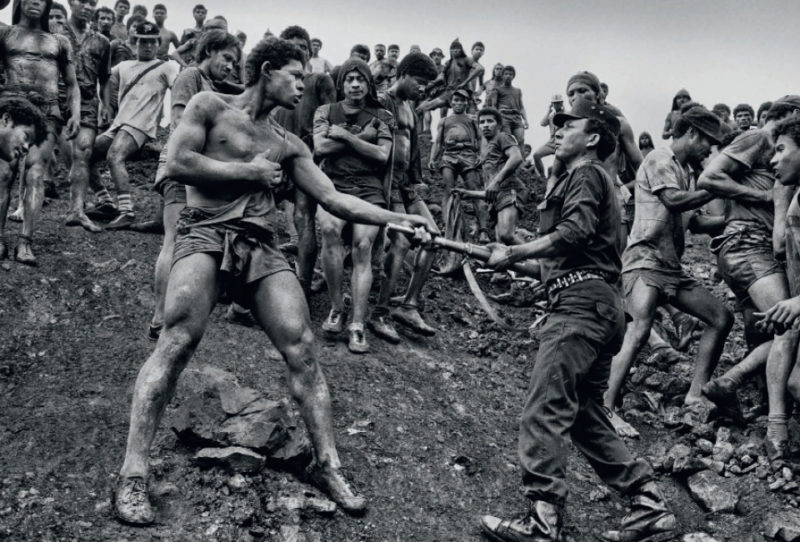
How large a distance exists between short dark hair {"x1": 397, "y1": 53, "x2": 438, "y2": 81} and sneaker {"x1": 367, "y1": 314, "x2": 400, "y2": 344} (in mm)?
2442

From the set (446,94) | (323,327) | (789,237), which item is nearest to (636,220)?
(789,237)

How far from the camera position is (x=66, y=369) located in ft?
19.5

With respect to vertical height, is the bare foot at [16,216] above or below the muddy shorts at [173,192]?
below

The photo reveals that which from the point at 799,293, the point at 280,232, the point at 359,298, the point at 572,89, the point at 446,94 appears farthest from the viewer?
the point at 446,94

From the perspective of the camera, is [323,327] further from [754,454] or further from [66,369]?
[754,454]

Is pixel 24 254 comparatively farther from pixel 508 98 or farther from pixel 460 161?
pixel 508 98

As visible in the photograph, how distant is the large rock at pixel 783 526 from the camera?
4.99 m

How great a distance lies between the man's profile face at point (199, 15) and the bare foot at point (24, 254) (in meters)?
7.65

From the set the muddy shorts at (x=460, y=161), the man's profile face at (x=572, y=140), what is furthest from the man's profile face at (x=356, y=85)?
the muddy shorts at (x=460, y=161)

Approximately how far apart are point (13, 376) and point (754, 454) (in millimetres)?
5194

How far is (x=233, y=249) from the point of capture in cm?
458

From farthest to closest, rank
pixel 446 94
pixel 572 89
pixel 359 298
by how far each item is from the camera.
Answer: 1. pixel 446 94
2. pixel 572 89
3. pixel 359 298

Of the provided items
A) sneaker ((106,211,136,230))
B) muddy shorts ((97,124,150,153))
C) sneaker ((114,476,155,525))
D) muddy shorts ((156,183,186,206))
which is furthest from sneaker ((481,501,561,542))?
muddy shorts ((97,124,150,153))

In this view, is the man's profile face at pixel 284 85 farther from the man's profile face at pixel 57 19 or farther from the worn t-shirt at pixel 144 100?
the man's profile face at pixel 57 19
